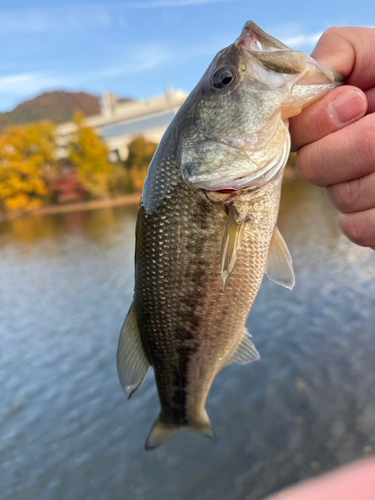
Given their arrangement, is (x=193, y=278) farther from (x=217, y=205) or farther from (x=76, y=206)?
A: (x=76, y=206)

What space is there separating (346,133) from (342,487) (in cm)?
159

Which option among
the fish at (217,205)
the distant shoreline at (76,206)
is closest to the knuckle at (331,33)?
the fish at (217,205)

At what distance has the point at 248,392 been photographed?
6.24m

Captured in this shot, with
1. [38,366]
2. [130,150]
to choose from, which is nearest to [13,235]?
[130,150]

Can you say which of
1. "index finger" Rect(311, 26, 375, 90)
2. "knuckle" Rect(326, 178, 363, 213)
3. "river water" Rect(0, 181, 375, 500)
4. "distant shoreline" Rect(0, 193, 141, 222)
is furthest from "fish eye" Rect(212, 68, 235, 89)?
"distant shoreline" Rect(0, 193, 141, 222)

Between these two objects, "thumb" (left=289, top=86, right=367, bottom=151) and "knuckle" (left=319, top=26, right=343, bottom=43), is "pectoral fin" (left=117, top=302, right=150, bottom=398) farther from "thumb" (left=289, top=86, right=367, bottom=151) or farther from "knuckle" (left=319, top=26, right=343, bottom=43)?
"knuckle" (left=319, top=26, right=343, bottom=43)

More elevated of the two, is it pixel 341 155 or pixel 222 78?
pixel 222 78

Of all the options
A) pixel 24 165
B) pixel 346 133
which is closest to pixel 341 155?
pixel 346 133

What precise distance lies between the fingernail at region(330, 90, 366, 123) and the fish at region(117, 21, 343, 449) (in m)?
0.09

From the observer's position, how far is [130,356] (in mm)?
2385

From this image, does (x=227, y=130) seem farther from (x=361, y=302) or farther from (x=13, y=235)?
(x=13, y=235)

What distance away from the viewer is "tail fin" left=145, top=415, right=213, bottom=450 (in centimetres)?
281

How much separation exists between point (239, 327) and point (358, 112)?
142 centimetres

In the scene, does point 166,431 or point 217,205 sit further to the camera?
point 166,431
